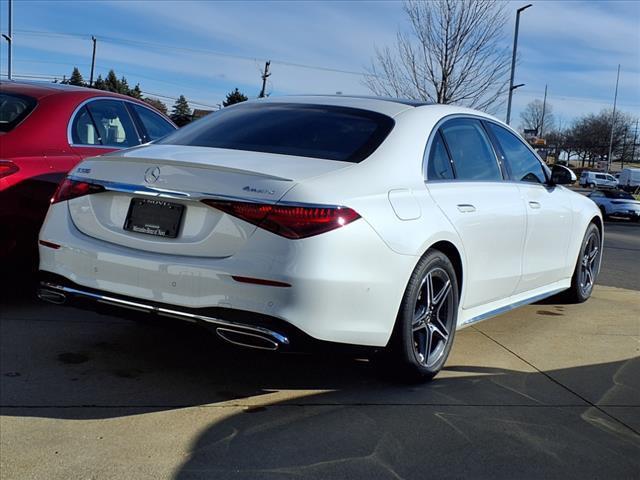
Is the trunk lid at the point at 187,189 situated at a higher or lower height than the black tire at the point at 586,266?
higher

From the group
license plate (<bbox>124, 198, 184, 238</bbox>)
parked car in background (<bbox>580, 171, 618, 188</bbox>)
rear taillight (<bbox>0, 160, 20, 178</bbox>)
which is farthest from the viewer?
parked car in background (<bbox>580, 171, 618, 188</bbox>)

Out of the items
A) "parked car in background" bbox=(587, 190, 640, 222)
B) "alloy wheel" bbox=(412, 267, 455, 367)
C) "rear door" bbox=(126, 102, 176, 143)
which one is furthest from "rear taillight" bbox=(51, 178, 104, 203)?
"parked car in background" bbox=(587, 190, 640, 222)

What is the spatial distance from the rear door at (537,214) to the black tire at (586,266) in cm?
48

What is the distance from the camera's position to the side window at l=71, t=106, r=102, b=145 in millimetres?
5258

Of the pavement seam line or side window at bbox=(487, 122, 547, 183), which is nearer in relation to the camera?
the pavement seam line

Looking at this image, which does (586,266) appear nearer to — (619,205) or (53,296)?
(53,296)

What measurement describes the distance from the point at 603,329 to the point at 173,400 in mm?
3595


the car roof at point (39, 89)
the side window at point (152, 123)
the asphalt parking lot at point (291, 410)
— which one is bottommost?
the asphalt parking lot at point (291, 410)

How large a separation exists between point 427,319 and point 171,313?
1.43 meters

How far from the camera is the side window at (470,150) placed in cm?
429

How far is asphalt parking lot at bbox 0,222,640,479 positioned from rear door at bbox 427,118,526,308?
0.53 meters

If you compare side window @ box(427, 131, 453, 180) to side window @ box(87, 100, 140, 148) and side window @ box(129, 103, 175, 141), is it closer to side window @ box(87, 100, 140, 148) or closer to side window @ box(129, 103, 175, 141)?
side window @ box(87, 100, 140, 148)

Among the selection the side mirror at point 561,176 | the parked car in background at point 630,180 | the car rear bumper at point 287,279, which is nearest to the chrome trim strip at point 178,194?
the car rear bumper at point 287,279

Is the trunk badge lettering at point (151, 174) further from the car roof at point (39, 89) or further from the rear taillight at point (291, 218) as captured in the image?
the car roof at point (39, 89)
